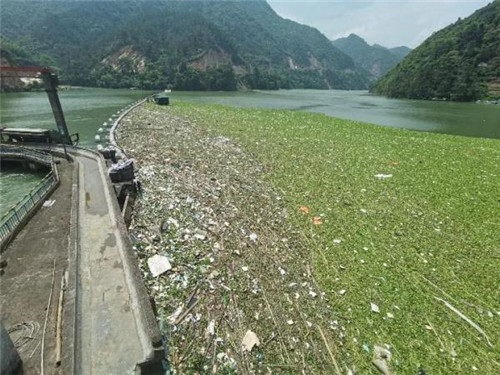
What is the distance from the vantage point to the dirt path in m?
4.94

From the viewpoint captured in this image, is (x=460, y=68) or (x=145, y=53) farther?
(x=145, y=53)

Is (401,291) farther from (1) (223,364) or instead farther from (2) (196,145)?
(2) (196,145)

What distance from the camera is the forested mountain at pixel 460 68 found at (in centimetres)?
8294

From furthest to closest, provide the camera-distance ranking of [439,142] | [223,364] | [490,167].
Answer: [439,142] < [490,167] < [223,364]

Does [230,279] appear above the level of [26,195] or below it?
below

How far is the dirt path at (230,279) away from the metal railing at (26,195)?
319cm

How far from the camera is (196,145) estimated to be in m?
17.8

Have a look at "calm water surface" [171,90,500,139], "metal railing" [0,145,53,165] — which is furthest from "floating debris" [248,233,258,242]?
"calm water surface" [171,90,500,139]

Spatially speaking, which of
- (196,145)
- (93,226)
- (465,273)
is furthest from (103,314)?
(196,145)

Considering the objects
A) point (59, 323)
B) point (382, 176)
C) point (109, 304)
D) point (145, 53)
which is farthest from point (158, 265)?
point (145, 53)

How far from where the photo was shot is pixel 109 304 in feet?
17.2

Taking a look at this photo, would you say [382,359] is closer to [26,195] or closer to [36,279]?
[36,279]

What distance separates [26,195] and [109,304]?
706 centimetres

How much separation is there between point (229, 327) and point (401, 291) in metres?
3.92
